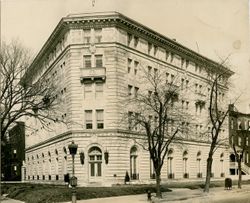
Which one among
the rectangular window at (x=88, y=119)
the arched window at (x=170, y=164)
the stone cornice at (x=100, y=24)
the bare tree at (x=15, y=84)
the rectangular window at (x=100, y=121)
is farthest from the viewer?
the arched window at (x=170, y=164)

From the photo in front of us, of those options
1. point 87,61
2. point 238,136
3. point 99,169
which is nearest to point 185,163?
point 99,169

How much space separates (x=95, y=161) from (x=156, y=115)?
7.68 m

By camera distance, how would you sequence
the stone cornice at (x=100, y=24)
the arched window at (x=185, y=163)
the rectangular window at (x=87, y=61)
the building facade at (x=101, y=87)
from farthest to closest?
the arched window at (x=185, y=163)
the rectangular window at (x=87, y=61)
the building facade at (x=101, y=87)
the stone cornice at (x=100, y=24)

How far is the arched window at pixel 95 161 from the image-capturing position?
4844cm

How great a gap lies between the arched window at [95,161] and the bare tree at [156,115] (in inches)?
161

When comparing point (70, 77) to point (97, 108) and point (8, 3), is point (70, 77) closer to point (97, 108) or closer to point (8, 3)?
point (97, 108)

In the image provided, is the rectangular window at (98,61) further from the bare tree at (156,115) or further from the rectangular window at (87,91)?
the bare tree at (156,115)

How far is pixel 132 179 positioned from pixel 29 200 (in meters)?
20.4

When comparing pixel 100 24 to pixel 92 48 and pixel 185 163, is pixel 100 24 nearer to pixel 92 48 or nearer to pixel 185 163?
pixel 92 48

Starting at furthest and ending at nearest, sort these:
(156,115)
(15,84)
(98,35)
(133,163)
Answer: (133,163)
(156,115)
(98,35)
(15,84)

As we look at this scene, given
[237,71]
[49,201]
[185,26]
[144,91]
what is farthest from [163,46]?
[49,201]

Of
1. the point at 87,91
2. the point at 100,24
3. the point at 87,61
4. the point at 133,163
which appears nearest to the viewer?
the point at 100,24

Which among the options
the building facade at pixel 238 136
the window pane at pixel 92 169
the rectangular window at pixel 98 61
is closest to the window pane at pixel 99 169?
the window pane at pixel 92 169

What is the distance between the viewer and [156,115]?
50.2 meters
